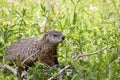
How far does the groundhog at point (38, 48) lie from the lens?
4980 mm

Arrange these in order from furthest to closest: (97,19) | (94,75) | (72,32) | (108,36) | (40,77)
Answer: (97,19) → (72,32) → (108,36) → (40,77) → (94,75)

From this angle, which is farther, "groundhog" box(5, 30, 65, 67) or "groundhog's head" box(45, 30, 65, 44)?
"groundhog" box(5, 30, 65, 67)

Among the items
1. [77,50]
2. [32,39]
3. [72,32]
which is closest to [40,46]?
[32,39]

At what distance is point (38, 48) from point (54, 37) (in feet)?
1.26

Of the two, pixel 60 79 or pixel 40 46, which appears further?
pixel 40 46

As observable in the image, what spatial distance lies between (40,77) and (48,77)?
14cm

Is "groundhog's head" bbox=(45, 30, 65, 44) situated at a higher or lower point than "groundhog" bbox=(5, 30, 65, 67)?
higher

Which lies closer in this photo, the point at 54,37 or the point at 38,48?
the point at 54,37

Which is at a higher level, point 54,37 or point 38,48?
point 54,37

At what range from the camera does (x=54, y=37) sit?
16.2 feet

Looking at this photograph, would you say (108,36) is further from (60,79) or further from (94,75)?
(94,75)

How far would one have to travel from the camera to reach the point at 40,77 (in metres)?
3.38

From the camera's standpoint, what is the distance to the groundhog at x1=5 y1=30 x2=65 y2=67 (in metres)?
4.98

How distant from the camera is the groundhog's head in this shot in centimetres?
458
